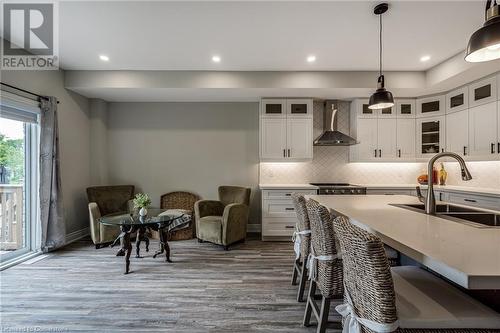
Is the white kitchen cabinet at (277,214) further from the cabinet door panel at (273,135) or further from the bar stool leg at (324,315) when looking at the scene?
the bar stool leg at (324,315)

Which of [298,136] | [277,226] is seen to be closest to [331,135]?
[298,136]

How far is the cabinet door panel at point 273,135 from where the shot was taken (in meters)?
4.73

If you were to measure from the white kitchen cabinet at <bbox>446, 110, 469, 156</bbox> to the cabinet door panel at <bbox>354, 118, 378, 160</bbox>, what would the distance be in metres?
1.11

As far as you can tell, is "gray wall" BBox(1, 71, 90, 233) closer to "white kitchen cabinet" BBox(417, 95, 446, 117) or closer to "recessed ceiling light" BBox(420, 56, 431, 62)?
"recessed ceiling light" BBox(420, 56, 431, 62)

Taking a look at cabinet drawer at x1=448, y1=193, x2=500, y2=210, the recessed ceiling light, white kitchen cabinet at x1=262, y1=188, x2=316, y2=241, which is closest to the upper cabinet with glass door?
the recessed ceiling light

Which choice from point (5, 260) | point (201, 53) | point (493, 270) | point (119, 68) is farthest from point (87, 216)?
point (493, 270)

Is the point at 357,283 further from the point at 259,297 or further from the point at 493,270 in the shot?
the point at 259,297

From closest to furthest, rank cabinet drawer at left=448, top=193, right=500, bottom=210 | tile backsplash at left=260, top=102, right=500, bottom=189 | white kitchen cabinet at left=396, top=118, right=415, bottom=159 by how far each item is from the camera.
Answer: cabinet drawer at left=448, top=193, right=500, bottom=210 < white kitchen cabinet at left=396, top=118, right=415, bottom=159 < tile backsplash at left=260, top=102, right=500, bottom=189

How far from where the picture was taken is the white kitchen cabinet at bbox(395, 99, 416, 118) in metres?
4.69

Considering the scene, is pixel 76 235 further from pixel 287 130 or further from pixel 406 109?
pixel 406 109

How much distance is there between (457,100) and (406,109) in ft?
2.41

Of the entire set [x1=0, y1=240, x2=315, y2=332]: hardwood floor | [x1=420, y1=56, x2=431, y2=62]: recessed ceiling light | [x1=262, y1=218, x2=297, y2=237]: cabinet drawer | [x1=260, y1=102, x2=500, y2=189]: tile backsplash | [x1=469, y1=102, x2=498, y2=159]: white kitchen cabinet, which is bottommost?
[x1=0, y1=240, x2=315, y2=332]: hardwood floor

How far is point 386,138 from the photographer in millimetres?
4715

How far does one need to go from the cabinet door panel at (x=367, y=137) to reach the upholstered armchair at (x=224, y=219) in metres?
2.24
